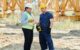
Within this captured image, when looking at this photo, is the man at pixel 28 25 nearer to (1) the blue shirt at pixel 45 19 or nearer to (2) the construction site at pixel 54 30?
(1) the blue shirt at pixel 45 19

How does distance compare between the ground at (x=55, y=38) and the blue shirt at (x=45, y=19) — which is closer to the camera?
the blue shirt at (x=45, y=19)

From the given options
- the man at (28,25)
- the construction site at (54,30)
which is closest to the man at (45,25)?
the man at (28,25)

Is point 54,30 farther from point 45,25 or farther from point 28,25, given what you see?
point 28,25

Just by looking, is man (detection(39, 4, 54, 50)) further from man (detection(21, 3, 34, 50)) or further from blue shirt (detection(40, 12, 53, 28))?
man (detection(21, 3, 34, 50))

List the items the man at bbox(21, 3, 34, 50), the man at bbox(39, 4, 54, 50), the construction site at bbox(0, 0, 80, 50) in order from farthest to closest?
1. the construction site at bbox(0, 0, 80, 50)
2. the man at bbox(39, 4, 54, 50)
3. the man at bbox(21, 3, 34, 50)

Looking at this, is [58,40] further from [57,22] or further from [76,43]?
[57,22]

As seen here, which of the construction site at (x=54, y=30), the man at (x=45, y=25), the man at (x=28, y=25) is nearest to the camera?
the man at (x=28, y=25)

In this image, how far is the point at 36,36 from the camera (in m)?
15.9

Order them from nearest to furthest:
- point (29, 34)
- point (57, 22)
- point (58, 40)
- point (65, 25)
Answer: point (29, 34)
point (58, 40)
point (65, 25)
point (57, 22)

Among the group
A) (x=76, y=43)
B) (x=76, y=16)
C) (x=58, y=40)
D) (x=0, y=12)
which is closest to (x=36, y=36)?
(x=58, y=40)

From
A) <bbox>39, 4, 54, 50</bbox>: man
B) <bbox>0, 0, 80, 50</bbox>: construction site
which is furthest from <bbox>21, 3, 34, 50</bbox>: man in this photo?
<bbox>0, 0, 80, 50</bbox>: construction site

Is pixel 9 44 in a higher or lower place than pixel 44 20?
lower

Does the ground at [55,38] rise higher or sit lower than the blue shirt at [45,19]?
lower

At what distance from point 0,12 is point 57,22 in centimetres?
549
